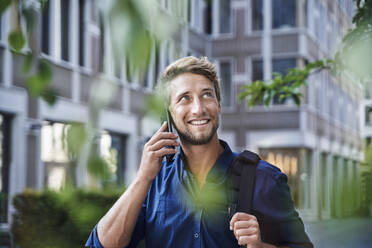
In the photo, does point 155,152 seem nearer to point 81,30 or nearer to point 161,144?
point 161,144

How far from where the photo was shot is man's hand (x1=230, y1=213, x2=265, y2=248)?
1782 millimetres

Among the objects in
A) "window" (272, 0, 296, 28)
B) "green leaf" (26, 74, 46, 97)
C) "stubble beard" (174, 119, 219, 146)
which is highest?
"window" (272, 0, 296, 28)

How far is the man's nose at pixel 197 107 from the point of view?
2.10 metres

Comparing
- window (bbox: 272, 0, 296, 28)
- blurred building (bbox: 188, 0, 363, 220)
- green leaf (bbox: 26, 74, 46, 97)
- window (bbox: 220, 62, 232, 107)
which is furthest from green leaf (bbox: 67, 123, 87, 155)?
window (bbox: 272, 0, 296, 28)

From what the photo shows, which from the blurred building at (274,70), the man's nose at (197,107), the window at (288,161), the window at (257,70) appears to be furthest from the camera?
the window at (257,70)

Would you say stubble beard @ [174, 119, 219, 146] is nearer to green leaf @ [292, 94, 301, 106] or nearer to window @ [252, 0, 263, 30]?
green leaf @ [292, 94, 301, 106]

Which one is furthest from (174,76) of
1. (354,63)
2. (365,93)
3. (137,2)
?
(137,2)

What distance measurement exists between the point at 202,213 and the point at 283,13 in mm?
22748

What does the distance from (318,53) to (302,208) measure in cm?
590

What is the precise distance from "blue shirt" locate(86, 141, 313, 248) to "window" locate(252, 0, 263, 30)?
22.8 meters

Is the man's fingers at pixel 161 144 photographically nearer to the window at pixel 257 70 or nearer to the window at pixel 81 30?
the window at pixel 81 30

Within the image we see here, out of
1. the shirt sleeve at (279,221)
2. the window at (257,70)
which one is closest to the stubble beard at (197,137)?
the shirt sleeve at (279,221)

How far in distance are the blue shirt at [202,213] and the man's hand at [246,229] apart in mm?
54

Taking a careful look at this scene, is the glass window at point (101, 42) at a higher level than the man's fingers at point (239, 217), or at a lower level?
higher
